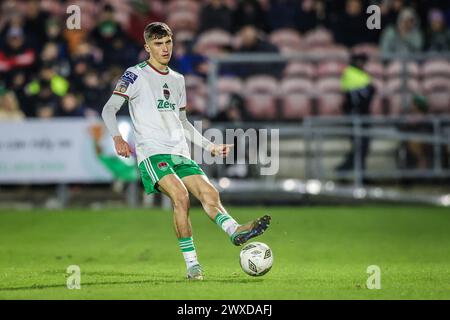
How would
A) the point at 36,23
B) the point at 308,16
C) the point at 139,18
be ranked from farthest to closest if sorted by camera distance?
1. the point at 139,18
2. the point at 308,16
3. the point at 36,23

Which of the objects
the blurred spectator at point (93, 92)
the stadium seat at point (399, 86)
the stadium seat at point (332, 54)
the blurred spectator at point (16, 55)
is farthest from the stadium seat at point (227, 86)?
the blurred spectator at point (16, 55)

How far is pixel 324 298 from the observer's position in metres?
9.13

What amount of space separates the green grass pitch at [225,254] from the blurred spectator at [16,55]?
17.7 ft

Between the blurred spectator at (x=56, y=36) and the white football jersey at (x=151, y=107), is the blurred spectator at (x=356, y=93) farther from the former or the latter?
the white football jersey at (x=151, y=107)

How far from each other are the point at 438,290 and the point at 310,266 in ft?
8.98

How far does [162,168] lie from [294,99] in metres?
12.9

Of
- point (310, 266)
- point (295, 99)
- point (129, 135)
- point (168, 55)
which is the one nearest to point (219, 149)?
point (168, 55)

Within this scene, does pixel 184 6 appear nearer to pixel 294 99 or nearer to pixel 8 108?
pixel 294 99

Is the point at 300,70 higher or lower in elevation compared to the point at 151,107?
higher

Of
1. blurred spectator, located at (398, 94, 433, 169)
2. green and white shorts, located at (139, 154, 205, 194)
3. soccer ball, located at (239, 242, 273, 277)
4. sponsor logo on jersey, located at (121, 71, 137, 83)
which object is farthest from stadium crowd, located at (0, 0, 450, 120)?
soccer ball, located at (239, 242, 273, 277)

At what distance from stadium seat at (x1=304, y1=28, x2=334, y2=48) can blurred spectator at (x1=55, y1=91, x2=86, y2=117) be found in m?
6.34

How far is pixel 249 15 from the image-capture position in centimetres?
2527

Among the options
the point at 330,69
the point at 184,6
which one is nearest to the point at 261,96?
the point at 330,69

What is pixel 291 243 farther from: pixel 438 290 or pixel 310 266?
pixel 438 290
